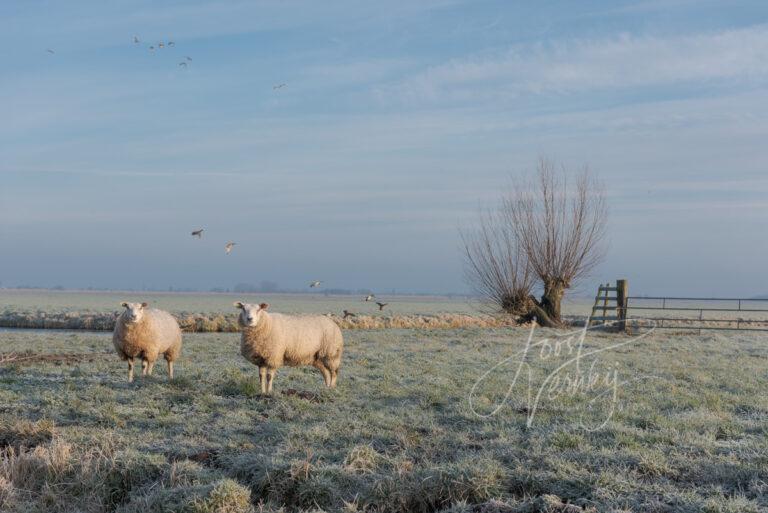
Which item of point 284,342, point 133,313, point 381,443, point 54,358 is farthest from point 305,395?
point 54,358

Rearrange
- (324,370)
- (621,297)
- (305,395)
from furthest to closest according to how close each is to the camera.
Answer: (621,297)
(324,370)
(305,395)

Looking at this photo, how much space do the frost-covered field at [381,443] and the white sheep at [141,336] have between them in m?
0.52

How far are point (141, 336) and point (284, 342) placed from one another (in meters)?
3.24

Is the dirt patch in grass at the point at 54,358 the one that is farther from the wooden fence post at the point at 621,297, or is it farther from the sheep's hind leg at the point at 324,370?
the wooden fence post at the point at 621,297

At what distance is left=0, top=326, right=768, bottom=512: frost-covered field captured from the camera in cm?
705

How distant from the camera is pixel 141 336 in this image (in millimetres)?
13539

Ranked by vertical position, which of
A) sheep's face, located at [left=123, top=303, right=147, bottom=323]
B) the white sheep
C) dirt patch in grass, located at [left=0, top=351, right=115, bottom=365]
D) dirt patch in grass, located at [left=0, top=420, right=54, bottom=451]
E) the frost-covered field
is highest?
sheep's face, located at [left=123, top=303, right=147, bottom=323]

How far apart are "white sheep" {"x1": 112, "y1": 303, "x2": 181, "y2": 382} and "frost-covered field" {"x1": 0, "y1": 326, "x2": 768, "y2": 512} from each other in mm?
520

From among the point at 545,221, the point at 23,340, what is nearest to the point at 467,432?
the point at 23,340

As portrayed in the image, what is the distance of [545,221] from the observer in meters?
31.1

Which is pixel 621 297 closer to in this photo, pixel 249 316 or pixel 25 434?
pixel 249 316

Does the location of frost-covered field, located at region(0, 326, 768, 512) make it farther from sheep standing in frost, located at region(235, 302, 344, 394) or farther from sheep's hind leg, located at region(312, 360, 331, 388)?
sheep standing in frost, located at region(235, 302, 344, 394)

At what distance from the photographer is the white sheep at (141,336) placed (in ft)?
44.2

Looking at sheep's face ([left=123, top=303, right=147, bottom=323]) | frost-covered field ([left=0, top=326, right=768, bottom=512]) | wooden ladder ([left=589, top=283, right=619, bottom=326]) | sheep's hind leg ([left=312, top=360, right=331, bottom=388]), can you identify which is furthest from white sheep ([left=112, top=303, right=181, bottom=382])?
wooden ladder ([left=589, top=283, right=619, bottom=326])
